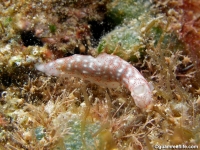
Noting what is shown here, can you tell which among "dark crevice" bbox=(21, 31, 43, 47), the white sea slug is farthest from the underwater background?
the white sea slug

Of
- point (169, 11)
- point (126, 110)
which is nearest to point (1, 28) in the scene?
point (126, 110)

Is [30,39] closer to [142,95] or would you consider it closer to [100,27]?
[100,27]

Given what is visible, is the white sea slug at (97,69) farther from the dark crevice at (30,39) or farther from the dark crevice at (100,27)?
the dark crevice at (100,27)

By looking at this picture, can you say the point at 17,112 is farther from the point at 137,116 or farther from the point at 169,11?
the point at 169,11

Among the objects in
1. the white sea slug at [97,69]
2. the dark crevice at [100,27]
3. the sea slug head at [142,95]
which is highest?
the dark crevice at [100,27]

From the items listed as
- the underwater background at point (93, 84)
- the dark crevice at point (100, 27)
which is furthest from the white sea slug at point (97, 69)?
the dark crevice at point (100, 27)

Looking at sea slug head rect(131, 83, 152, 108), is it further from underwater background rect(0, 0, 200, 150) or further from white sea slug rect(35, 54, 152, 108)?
white sea slug rect(35, 54, 152, 108)
